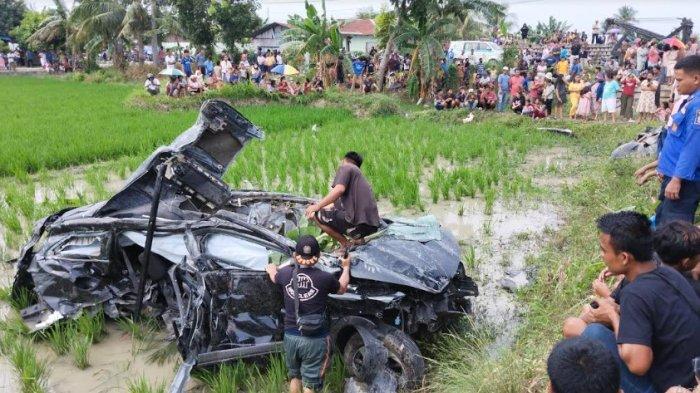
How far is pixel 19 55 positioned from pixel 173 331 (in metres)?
45.4

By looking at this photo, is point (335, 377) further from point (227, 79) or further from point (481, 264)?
point (227, 79)

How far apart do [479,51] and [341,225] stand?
2364 centimetres

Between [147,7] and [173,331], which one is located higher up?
[147,7]

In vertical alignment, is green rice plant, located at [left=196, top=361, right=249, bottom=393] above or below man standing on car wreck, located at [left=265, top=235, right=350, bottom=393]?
below

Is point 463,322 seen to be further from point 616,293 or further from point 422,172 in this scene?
point 422,172

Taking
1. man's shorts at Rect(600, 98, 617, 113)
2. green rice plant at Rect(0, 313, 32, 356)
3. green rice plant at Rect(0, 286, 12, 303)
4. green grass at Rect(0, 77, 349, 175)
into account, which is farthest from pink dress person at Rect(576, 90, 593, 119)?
green rice plant at Rect(0, 313, 32, 356)

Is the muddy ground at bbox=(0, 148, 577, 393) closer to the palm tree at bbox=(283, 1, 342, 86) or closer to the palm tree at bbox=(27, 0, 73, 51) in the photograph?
the palm tree at bbox=(283, 1, 342, 86)

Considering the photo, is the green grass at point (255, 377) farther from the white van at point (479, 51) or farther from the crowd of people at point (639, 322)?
the white van at point (479, 51)

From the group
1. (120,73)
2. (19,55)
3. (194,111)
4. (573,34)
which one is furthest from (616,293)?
(19,55)

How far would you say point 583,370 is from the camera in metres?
1.98

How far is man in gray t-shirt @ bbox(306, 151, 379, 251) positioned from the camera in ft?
16.6

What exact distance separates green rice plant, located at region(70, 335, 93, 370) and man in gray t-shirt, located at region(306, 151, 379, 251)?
2.13m

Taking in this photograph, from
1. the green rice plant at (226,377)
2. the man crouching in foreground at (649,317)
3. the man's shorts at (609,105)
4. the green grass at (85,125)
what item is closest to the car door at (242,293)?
the green rice plant at (226,377)

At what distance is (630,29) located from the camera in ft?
75.7
